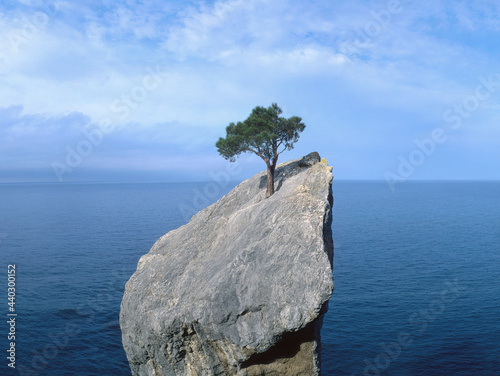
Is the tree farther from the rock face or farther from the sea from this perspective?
the sea

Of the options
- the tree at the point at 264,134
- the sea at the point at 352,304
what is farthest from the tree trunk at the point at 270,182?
the sea at the point at 352,304

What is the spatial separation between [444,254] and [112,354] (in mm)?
61813

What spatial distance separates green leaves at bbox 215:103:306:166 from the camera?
35112mm

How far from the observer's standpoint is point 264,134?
111 feet

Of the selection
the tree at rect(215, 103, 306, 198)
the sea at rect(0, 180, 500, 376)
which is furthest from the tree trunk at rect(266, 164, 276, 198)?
the sea at rect(0, 180, 500, 376)

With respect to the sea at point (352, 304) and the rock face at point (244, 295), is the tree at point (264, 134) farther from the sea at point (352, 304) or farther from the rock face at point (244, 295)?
the sea at point (352, 304)

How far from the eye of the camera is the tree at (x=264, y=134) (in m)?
35.0

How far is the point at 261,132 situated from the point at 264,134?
43cm

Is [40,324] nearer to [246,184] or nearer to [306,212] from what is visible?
[246,184]

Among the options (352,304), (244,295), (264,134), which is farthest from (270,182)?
(352,304)

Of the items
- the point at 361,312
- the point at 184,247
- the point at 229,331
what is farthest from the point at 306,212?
the point at 361,312

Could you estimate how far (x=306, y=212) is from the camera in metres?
26.9

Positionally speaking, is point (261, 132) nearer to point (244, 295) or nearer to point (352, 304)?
point (244, 295)

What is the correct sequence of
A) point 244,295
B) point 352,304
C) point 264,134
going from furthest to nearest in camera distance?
point 352,304
point 264,134
point 244,295
